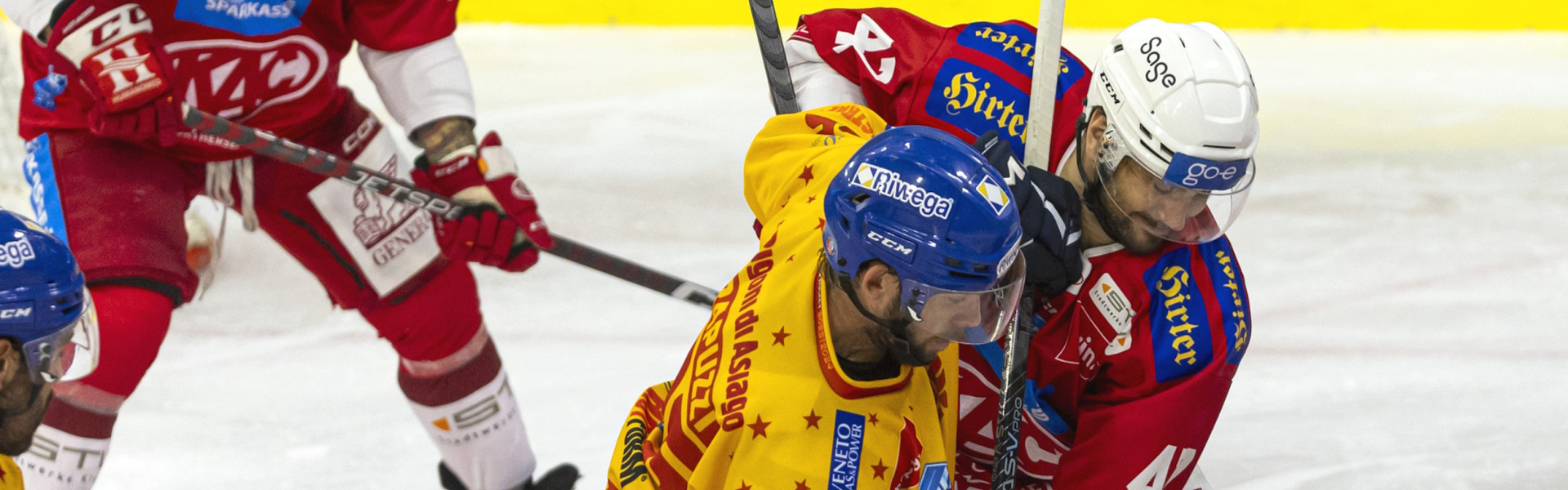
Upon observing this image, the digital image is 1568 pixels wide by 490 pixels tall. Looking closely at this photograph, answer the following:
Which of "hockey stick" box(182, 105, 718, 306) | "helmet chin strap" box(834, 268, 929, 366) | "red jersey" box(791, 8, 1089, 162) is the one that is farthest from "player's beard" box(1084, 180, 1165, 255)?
"hockey stick" box(182, 105, 718, 306)

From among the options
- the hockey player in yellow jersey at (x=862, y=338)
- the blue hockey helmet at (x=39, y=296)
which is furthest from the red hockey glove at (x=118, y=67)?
the hockey player in yellow jersey at (x=862, y=338)

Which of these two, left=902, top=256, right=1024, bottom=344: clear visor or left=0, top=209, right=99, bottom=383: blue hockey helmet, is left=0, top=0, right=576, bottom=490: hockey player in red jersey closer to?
left=0, top=209, right=99, bottom=383: blue hockey helmet

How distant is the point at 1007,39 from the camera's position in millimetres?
1964

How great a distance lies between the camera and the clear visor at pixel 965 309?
4.45ft

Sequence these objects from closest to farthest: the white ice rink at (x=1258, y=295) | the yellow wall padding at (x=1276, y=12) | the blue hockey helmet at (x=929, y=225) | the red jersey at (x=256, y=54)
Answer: the blue hockey helmet at (x=929, y=225) → the red jersey at (x=256, y=54) → the white ice rink at (x=1258, y=295) → the yellow wall padding at (x=1276, y=12)

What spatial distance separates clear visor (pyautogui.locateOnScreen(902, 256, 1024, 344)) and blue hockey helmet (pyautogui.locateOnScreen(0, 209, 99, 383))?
2.77ft

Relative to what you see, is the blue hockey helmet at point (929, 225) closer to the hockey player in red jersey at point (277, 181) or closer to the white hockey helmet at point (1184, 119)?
the white hockey helmet at point (1184, 119)

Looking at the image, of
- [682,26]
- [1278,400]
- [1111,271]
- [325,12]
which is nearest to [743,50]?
[682,26]

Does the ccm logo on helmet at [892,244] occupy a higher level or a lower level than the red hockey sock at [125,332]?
higher

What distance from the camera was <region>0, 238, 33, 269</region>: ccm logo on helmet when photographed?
1420mm

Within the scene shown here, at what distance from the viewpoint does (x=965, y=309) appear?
1.39 m

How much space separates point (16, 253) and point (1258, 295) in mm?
2929

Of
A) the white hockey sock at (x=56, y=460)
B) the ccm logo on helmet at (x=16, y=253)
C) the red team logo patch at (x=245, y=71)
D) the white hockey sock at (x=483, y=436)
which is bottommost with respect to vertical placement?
the white hockey sock at (x=483, y=436)

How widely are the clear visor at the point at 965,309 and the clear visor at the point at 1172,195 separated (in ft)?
0.84
